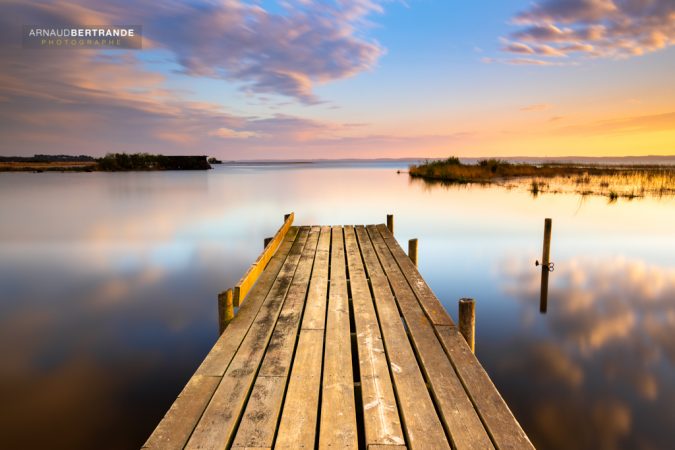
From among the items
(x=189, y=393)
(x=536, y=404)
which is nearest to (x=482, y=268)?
(x=536, y=404)

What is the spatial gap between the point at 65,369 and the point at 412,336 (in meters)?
5.33

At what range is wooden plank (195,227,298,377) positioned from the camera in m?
3.92

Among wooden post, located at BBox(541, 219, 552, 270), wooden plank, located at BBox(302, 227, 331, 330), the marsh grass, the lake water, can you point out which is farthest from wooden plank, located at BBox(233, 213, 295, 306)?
the marsh grass

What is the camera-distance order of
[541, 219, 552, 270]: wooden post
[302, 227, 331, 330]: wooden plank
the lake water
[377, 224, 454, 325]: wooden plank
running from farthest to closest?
[541, 219, 552, 270]: wooden post < [377, 224, 454, 325]: wooden plank < [302, 227, 331, 330]: wooden plank < the lake water

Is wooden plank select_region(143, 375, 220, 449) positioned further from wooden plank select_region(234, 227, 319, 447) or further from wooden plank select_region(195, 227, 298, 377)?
wooden plank select_region(234, 227, 319, 447)

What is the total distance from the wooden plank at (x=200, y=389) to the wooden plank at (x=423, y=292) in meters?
2.47

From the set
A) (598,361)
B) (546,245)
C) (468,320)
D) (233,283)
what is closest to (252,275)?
(468,320)

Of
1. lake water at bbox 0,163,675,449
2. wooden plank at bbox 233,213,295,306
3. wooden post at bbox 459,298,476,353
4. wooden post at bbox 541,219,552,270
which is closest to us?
wooden post at bbox 459,298,476,353

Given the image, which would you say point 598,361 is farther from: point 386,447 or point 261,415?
point 261,415

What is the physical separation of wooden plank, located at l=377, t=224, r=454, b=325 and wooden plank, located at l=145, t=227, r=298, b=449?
2.47 m

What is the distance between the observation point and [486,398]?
3.37 m

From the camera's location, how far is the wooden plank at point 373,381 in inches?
115

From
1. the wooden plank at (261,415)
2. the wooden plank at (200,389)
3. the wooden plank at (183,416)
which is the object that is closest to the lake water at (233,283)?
the wooden plank at (200,389)

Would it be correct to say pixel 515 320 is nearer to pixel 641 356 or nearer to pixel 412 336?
pixel 641 356
